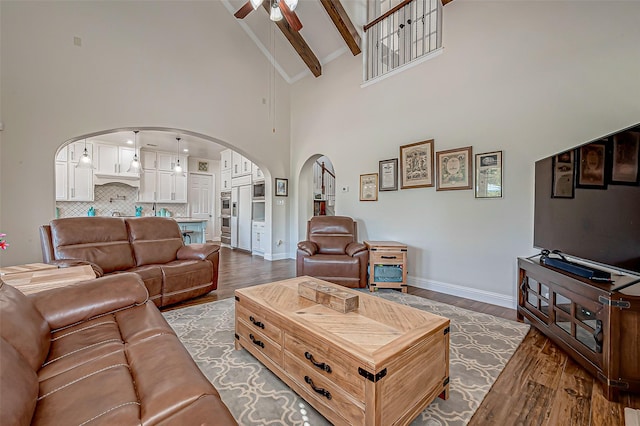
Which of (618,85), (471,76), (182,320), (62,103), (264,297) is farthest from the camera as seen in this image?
(62,103)

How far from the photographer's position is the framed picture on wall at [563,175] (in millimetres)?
2148

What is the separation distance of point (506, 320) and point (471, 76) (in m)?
2.85

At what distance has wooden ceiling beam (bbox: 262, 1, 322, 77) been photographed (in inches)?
189

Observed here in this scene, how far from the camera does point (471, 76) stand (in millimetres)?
3318

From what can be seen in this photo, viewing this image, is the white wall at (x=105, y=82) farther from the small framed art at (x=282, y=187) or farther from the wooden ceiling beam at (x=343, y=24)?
the wooden ceiling beam at (x=343, y=24)

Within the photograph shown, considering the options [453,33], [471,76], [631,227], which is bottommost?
[631,227]

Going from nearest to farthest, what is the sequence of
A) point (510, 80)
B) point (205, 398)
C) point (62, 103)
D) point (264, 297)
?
1. point (205, 398)
2. point (264, 297)
3. point (510, 80)
4. point (62, 103)

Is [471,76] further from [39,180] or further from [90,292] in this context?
[39,180]

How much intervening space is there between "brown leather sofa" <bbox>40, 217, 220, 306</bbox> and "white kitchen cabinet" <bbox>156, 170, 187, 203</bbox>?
501 centimetres

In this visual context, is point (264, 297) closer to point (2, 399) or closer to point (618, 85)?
point (2, 399)

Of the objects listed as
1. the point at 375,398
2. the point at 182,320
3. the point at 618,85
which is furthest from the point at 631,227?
the point at 182,320

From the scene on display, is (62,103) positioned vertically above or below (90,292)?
above

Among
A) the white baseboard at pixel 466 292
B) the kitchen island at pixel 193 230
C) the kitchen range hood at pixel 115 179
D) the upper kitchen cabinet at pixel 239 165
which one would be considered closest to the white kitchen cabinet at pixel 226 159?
the upper kitchen cabinet at pixel 239 165

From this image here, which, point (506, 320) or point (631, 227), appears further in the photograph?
point (506, 320)
